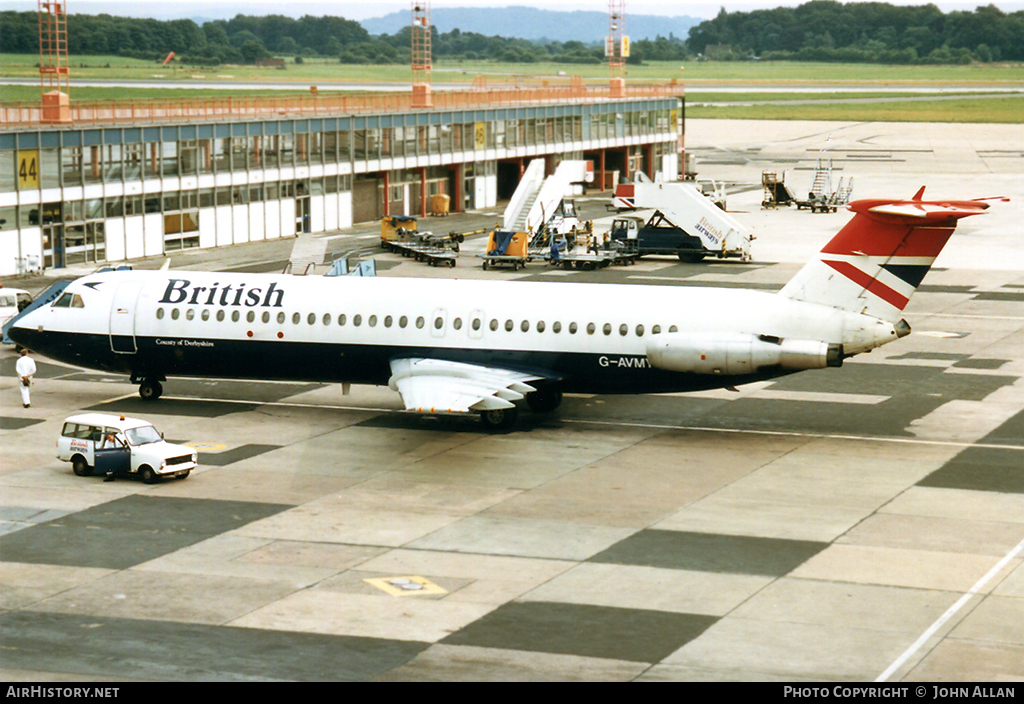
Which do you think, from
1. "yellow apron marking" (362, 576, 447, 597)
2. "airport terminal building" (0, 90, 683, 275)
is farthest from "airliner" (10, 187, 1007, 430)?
"airport terminal building" (0, 90, 683, 275)

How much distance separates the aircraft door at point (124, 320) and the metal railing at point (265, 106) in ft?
98.5

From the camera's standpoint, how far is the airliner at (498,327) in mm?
37094

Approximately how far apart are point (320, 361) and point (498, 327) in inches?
222

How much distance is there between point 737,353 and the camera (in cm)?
3734

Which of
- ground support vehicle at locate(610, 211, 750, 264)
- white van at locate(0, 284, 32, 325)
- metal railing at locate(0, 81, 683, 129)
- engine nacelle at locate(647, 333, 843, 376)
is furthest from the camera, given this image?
ground support vehicle at locate(610, 211, 750, 264)

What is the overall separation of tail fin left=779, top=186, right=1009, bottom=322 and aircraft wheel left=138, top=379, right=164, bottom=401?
20548 millimetres

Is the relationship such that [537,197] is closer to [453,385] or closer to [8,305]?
[8,305]

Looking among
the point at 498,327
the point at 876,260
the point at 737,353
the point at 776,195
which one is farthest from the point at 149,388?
the point at 776,195

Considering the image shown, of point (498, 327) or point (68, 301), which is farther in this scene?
point (68, 301)

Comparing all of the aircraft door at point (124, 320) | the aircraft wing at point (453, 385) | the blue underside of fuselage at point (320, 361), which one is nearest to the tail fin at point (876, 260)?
the blue underside of fuselage at point (320, 361)

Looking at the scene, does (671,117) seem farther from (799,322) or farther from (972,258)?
(799,322)

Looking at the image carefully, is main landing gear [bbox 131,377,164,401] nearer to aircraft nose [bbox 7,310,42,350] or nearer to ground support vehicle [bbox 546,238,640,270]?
aircraft nose [bbox 7,310,42,350]

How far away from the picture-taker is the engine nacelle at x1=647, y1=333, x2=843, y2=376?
3688 centimetres
